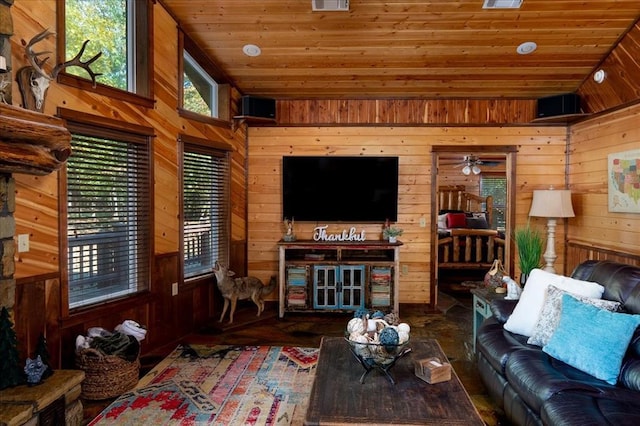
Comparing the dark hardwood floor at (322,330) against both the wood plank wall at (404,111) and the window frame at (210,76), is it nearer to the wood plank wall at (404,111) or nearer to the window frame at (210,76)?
the window frame at (210,76)

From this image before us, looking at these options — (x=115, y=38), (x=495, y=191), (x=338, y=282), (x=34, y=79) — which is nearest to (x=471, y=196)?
(x=495, y=191)

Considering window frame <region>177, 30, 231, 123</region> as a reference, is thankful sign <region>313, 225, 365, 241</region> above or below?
below

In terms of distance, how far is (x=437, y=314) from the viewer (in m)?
4.75

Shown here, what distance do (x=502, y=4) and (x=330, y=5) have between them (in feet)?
4.64

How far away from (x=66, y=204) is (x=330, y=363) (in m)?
2.17

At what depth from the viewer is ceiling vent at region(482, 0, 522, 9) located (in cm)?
311

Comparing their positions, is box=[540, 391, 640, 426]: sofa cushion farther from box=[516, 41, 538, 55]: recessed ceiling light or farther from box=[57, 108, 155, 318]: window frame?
box=[516, 41, 538, 55]: recessed ceiling light

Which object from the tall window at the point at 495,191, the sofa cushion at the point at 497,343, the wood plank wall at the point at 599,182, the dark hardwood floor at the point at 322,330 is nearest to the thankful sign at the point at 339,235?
the dark hardwood floor at the point at 322,330

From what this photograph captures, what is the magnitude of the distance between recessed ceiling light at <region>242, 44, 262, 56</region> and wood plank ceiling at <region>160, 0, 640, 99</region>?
55mm

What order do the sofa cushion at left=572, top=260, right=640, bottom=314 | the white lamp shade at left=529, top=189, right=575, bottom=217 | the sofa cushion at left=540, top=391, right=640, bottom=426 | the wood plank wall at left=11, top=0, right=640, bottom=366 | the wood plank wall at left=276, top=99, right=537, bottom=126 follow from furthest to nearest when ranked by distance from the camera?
the wood plank wall at left=276, top=99, right=537, bottom=126 < the white lamp shade at left=529, top=189, right=575, bottom=217 < the wood plank wall at left=11, top=0, right=640, bottom=366 < the sofa cushion at left=572, top=260, right=640, bottom=314 < the sofa cushion at left=540, top=391, right=640, bottom=426

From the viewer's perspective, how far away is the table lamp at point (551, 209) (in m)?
4.37

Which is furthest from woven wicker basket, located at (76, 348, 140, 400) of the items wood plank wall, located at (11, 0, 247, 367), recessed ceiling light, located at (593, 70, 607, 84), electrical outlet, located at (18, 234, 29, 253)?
recessed ceiling light, located at (593, 70, 607, 84)

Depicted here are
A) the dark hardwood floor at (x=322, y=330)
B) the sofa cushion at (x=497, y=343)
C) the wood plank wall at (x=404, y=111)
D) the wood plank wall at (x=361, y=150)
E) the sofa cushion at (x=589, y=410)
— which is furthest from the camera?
the wood plank wall at (x=404, y=111)

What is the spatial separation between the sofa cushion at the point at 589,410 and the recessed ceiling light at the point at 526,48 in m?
3.30
